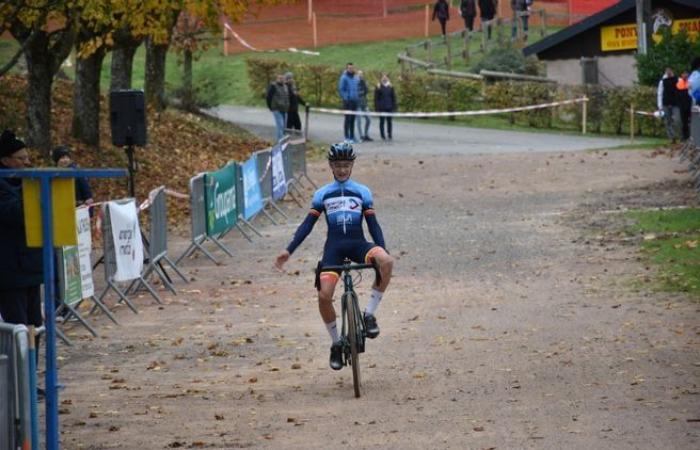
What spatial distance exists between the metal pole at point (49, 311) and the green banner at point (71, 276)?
6553mm

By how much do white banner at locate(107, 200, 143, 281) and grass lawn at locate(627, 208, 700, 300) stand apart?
5940mm

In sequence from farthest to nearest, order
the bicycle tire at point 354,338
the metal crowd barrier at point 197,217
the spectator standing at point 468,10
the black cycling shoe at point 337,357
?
the spectator standing at point 468,10, the metal crowd barrier at point 197,217, the black cycling shoe at point 337,357, the bicycle tire at point 354,338

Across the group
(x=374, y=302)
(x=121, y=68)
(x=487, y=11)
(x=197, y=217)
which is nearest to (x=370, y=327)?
(x=374, y=302)

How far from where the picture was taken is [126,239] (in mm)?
17609

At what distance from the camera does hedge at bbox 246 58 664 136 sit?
43.7m

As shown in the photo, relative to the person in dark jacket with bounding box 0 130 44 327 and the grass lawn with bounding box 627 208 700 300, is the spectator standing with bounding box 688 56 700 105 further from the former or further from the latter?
the person in dark jacket with bounding box 0 130 44 327

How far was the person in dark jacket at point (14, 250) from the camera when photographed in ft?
39.2

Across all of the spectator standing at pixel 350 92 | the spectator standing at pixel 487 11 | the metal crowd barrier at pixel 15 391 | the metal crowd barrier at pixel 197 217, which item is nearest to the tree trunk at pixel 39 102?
the metal crowd barrier at pixel 197 217

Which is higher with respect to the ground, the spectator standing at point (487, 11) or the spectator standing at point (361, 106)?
the spectator standing at point (487, 11)

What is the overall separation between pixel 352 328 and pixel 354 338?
0.08 meters

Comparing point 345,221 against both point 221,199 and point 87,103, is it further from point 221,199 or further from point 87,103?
point 87,103

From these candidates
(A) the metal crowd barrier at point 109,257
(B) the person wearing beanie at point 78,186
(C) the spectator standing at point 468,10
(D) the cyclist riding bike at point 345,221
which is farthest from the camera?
(C) the spectator standing at point 468,10

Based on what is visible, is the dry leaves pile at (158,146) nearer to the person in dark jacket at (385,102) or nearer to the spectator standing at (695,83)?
the person in dark jacket at (385,102)

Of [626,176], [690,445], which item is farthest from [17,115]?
[690,445]
